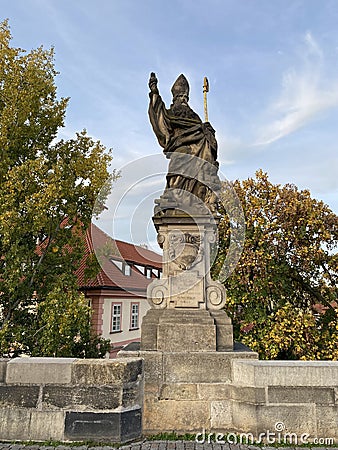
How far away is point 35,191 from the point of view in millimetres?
8195

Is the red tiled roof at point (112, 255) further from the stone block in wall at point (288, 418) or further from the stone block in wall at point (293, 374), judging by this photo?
the stone block in wall at point (288, 418)

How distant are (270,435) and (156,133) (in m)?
4.35

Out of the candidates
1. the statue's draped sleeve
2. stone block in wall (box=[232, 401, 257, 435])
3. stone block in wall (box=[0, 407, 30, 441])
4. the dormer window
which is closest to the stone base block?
stone block in wall (box=[232, 401, 257, 435])

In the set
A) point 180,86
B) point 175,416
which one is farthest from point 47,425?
point 180,86

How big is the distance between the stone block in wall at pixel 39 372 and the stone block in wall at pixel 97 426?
352 millimetres

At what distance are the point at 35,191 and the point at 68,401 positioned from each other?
18.9 ft

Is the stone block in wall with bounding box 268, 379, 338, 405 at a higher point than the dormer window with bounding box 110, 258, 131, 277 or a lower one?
lower

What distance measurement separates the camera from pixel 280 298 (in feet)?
35.3

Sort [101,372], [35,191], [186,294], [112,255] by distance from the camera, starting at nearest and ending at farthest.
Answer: [101,372] → [186,294] → [35,191] → [112,255]

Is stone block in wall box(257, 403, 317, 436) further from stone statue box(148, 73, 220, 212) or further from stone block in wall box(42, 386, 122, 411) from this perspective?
stone statue box(148, 73, 220, 212)

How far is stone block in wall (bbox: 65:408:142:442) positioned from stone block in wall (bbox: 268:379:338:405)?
5.02 ft

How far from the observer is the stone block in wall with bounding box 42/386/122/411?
3.45 meters

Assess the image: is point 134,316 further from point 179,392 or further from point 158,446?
point 158,446

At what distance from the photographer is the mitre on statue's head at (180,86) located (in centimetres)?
603
